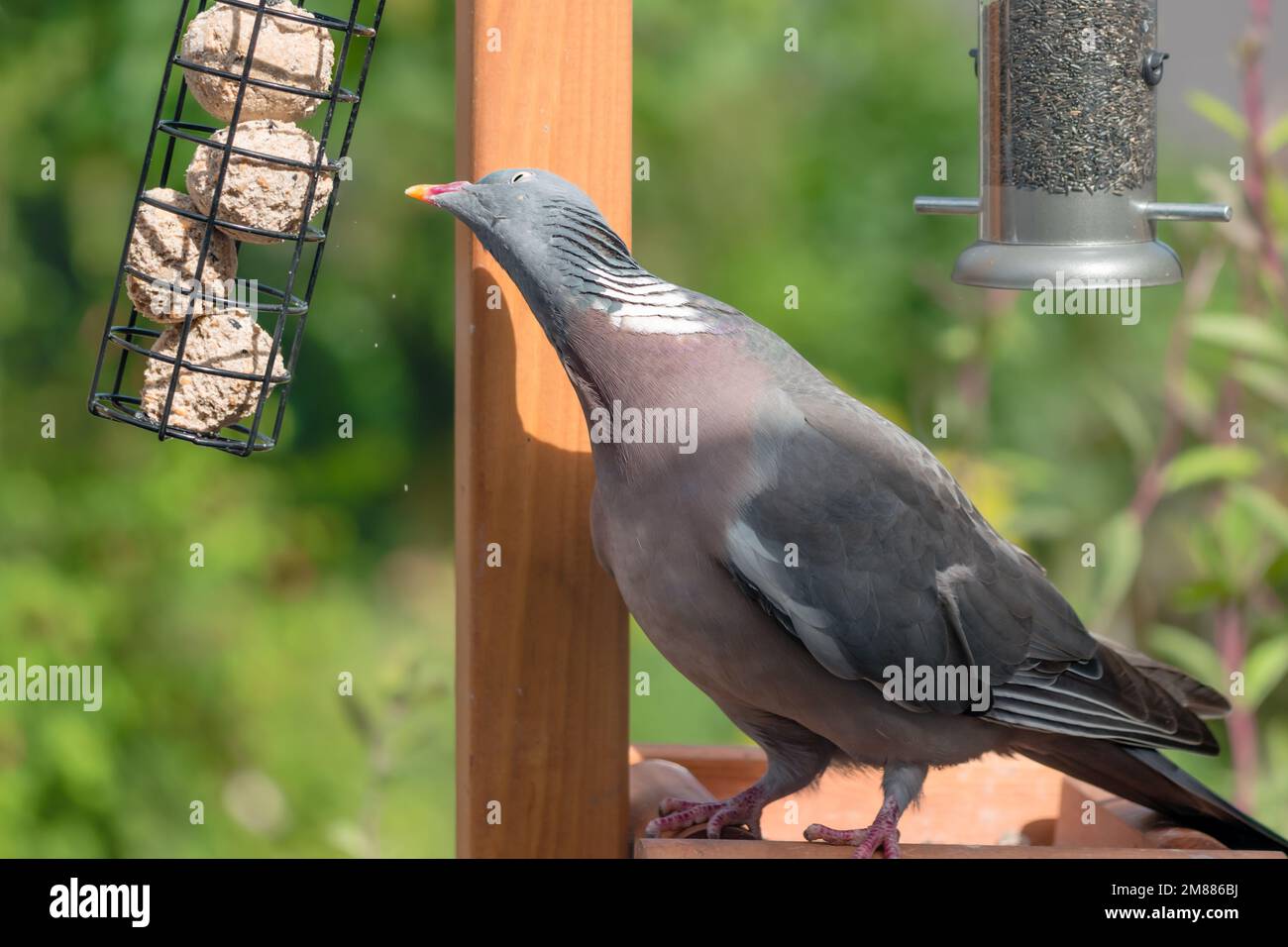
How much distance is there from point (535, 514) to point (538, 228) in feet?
1.50

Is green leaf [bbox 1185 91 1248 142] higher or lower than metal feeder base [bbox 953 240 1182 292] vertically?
higher

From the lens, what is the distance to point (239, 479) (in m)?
4.37

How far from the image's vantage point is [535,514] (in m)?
2.21

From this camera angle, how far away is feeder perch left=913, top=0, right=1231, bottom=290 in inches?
93.4

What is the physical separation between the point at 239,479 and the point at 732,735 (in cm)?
172

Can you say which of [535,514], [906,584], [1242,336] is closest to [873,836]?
[906,584]

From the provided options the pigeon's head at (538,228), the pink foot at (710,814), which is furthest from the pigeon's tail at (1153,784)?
the pigeon's head at (538,228)

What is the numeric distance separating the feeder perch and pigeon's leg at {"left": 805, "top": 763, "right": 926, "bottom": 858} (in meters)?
0.83

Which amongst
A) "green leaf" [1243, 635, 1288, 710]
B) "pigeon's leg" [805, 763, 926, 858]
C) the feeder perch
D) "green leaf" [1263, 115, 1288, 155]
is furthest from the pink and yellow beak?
"green leaf" [1243, 635, 1288, 710]

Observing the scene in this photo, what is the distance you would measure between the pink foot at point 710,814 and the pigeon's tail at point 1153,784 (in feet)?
1.50

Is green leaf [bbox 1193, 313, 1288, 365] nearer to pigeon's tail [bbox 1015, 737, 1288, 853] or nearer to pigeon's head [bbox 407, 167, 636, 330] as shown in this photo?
pigeon's tail [bbox 1015, 737, 1288, 853]

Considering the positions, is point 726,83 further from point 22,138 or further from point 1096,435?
point 22,138

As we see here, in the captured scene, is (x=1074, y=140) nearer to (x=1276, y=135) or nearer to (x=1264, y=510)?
(x=1276, y=135)

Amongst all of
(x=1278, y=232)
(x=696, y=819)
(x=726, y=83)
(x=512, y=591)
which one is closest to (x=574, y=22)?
(x=512, y=591)
